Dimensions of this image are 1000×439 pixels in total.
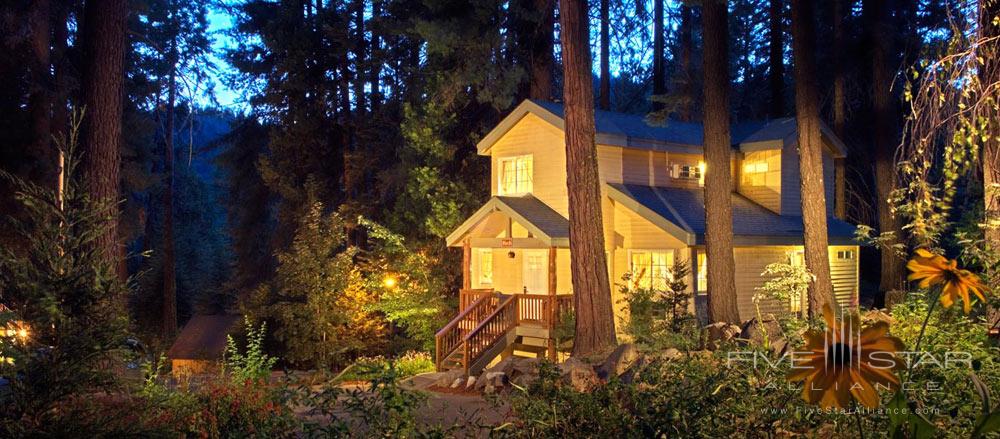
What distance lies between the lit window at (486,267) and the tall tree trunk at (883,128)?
11.4 metres

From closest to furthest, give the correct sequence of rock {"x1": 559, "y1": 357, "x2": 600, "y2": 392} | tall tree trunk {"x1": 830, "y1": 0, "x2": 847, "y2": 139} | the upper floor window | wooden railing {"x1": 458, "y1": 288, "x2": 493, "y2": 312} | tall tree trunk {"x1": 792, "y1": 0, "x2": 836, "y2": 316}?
rock {"x1": 559, "y1": 357, "x2": 600, "y2": 392} → tall tree trunk {"x1": 792, "y1": 0, "x2": 836, "y2": 316} → wooden railing {"x1": 458, "y1": 288, "x2": 493, "y2": 312} → the upper floor window → tall tree trunk {"x1": 830, "y1": 0, "x2": 847, "y2": 139}

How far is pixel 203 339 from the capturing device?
2250cm

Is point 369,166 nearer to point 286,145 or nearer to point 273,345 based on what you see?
point 286,145

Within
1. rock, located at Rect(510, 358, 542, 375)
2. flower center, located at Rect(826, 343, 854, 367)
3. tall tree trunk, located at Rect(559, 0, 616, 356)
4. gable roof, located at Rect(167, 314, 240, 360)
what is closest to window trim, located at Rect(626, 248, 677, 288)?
tall tree trunk, located at Rect(559, 0, 616, 356)

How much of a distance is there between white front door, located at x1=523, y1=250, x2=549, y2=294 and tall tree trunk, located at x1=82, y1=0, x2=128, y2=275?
11707 millimetres

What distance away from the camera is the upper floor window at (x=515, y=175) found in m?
20.9

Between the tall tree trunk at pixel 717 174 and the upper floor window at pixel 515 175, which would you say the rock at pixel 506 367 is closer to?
the tall tree trunk at pixel 717 174

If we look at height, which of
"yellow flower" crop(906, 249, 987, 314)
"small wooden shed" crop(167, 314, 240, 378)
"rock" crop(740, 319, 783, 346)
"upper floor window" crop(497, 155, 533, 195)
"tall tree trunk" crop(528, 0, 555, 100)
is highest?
"tall tree trunk" crop(528, 0, 555, 100)

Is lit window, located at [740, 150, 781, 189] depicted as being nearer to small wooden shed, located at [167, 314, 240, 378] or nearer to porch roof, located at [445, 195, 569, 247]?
porch roof, located at [445, 195, 569, 247]

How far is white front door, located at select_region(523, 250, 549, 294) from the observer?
20281 millimetres

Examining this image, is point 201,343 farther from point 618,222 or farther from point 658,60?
point 658,60

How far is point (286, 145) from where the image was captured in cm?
2605

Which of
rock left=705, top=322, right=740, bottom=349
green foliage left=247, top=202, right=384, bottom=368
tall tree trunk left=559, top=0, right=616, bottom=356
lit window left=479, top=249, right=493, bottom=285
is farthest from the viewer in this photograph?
lit window left=479, top=249, right=493, bottom=285

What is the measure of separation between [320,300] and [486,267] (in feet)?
16.0
